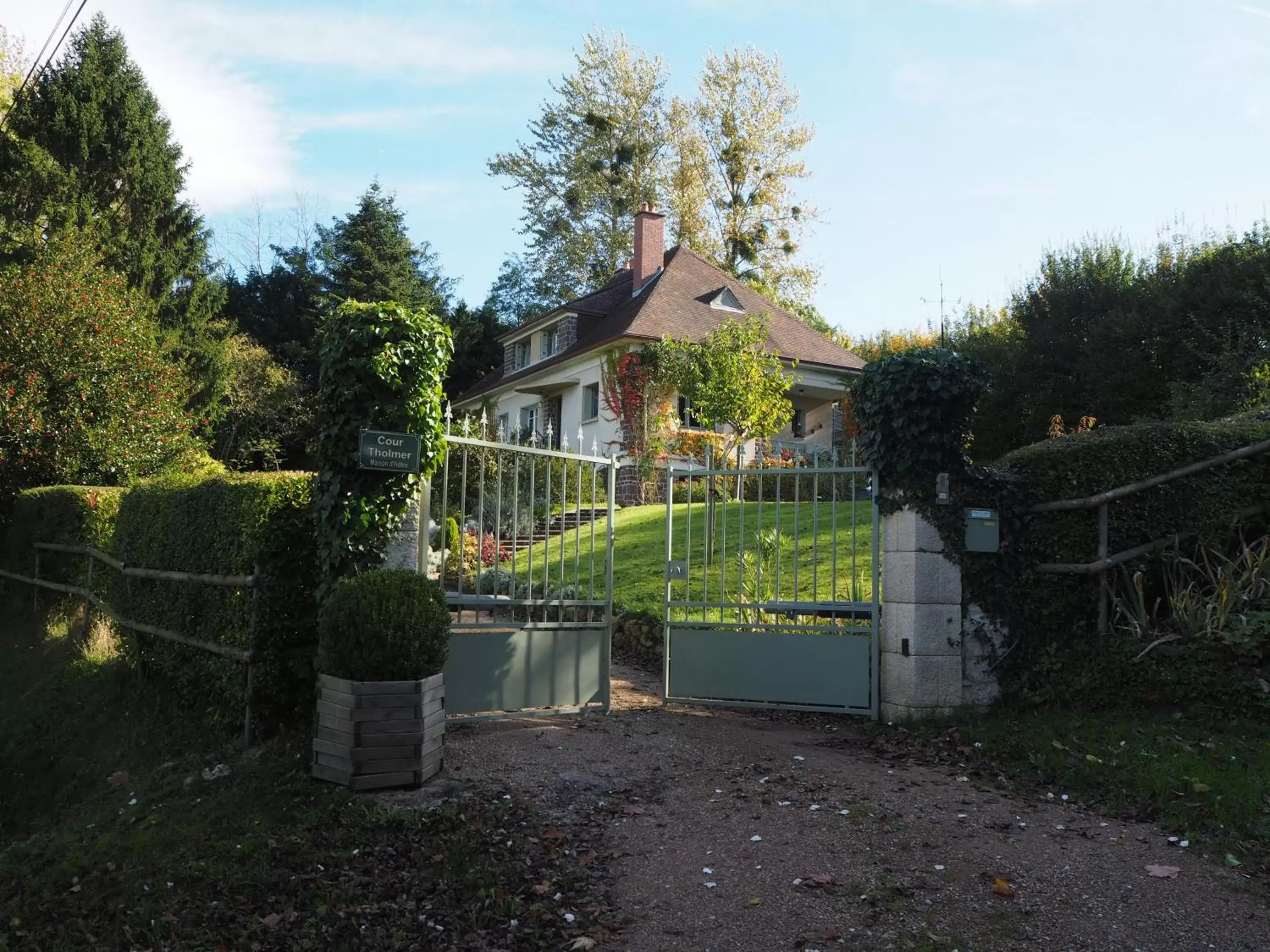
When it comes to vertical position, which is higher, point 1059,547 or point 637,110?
point 637,110

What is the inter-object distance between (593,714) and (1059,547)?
3948mm

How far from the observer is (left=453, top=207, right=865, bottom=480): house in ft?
80.6

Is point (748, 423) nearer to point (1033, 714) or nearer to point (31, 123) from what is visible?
point (1033, 714)

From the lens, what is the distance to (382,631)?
577 cm

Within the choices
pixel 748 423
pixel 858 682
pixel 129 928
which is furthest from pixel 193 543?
pixel 748 423

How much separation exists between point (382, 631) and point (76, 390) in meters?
12.2

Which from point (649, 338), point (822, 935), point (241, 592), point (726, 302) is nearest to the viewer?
point (822, 935)

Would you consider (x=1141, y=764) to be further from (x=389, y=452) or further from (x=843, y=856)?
(x=389, y=452)

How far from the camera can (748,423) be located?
18656mm

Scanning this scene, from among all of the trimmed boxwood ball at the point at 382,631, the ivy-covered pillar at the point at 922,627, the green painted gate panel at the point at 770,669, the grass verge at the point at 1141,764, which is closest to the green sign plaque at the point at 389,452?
the trimmed boxwood ball at the point at 382,631

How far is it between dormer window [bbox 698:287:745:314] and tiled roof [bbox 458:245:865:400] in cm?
13

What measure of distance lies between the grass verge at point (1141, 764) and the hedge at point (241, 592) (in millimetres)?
4407

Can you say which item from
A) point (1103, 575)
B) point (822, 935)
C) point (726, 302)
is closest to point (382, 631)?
point (822, 935)

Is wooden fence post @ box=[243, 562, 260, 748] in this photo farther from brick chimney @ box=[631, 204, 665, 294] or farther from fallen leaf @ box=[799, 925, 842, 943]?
brick chimney @ box=[631, 204, 665, 294]
